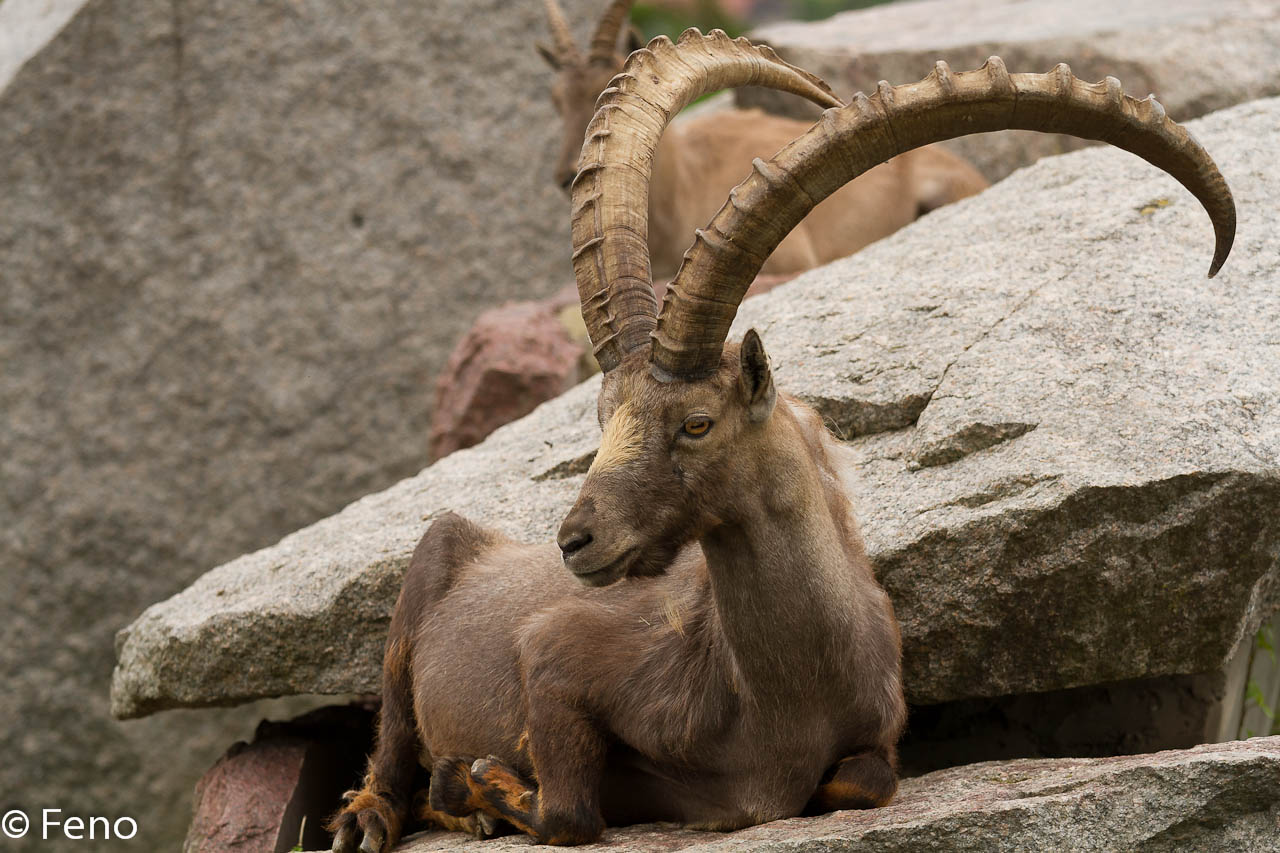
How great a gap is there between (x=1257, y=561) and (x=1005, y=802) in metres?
1.51

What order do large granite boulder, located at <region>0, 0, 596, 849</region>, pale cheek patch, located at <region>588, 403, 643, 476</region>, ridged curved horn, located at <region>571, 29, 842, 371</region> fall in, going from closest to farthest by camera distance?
pale cheek patch, located at <region>588, 403, 643, 476</region> < ridged curved horn, located at <region>571, 29, 842, 371</region> < large granite boulder, located at <region>0, 0, 596, 849</region>

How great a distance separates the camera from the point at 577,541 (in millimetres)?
4172

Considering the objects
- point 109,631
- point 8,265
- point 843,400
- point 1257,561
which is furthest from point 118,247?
point 1257,561

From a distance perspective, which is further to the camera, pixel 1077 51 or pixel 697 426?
pixel 1077 51

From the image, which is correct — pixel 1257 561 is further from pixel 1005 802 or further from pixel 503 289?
pixel 503 289

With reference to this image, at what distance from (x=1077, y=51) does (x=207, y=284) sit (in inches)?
261

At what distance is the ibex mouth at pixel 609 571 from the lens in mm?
4203

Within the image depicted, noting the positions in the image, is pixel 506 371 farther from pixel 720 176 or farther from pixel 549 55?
Answer: pixel 720 176

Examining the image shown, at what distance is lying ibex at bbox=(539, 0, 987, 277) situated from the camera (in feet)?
35.9

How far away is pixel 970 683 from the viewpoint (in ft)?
18.1

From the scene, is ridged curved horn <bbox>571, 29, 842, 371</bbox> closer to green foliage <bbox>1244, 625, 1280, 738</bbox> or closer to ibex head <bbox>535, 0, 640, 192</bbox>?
green foliage <bbox>1244, 625, 1280, 738</bbox>

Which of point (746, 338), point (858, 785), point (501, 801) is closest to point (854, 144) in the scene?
point (746, 338)

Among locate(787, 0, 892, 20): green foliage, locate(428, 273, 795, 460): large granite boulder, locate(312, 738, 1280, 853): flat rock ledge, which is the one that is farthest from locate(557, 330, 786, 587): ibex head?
locate(787, 0, 892, 20): green foliage

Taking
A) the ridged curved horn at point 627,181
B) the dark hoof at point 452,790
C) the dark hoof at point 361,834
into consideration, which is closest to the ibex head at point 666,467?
the ridged curved horn at point 627,181
